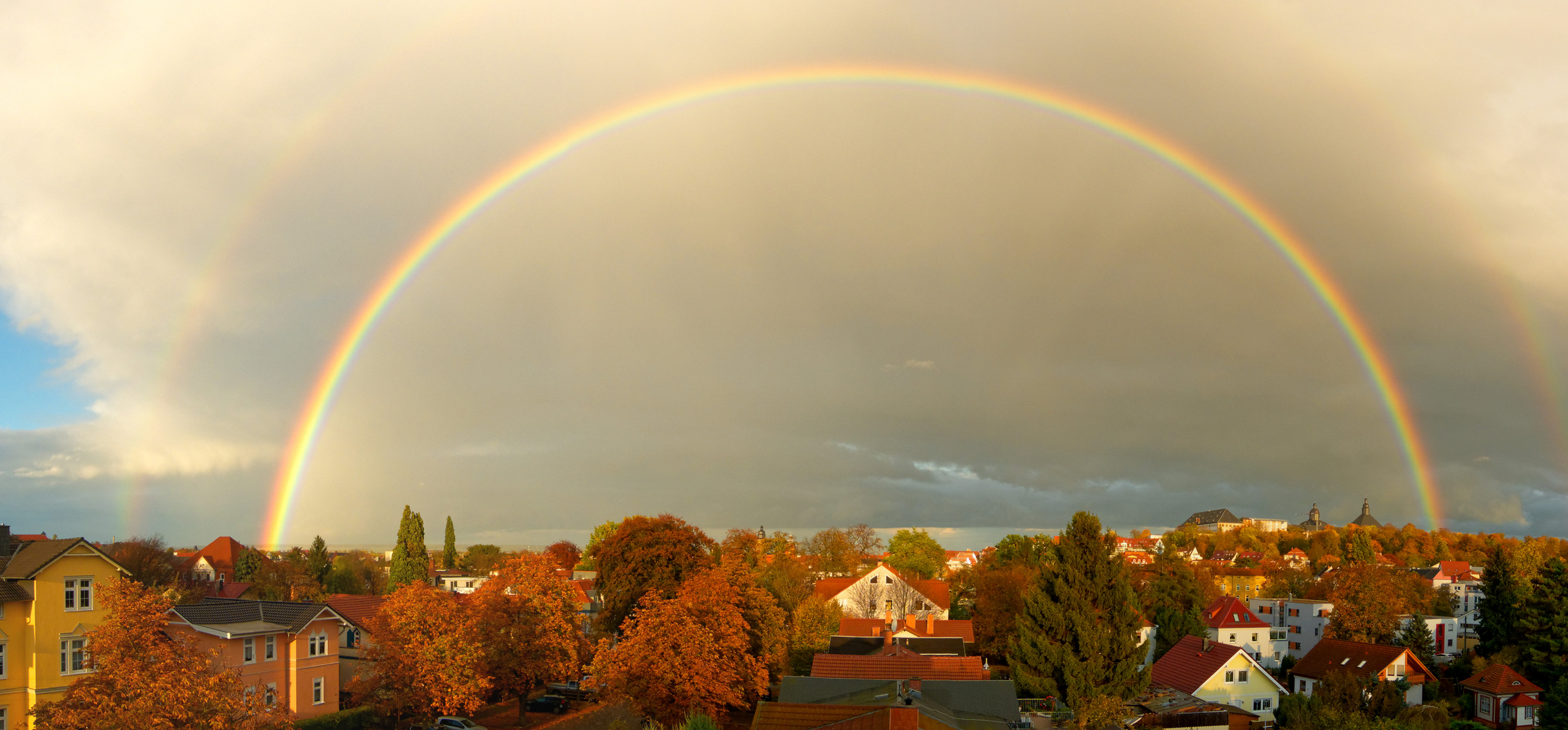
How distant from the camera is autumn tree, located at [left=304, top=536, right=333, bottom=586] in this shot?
104312 millimetres

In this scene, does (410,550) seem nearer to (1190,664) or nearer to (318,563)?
(318,563)

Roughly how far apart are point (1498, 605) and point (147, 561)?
103m

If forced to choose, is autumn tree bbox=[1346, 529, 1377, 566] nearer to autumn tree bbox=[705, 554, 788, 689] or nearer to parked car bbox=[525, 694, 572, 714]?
autumn tree bbox=[705, 554, 788, 689]

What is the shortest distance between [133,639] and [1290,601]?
88152mm

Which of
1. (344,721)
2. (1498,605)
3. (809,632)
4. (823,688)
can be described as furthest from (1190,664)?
(344,721)

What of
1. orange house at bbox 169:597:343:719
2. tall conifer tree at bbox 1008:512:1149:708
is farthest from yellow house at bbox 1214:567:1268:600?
orange house at bbox 169:597:343:719

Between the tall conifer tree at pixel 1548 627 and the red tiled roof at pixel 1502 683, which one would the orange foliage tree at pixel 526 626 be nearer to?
the red tiled roof at pixel 1502 683

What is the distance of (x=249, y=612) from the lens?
39.9 meters

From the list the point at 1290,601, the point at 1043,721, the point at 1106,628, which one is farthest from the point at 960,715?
the point at 1290,601

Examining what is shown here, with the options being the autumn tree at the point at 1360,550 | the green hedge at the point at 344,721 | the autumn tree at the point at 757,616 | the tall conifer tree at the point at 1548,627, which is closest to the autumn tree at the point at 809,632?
the autumn tree at the point at 757,616

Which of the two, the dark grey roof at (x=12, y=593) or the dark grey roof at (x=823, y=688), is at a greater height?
the dark grey roof at (x=12, y=593)

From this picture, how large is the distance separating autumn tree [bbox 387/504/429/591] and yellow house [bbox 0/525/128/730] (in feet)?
186

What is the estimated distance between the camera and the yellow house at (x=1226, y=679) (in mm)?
52781

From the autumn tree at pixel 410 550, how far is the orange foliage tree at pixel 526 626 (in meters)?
51.4
